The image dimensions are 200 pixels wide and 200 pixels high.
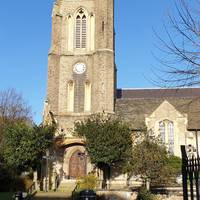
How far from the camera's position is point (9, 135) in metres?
35.0

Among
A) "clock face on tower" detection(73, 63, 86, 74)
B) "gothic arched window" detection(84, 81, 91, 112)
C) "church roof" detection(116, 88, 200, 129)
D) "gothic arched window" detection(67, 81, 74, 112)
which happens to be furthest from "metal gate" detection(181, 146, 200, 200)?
"clock face on tower" detection(73, 63, 86, 74)

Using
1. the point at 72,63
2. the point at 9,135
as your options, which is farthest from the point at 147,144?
the point at 72,63

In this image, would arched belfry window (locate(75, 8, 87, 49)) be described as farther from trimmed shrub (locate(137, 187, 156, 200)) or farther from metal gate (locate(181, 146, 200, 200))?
metal gate (locate(181, 146, 200, 200))

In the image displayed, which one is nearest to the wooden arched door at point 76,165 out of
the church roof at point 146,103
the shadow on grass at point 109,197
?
the church roof at point 146,103

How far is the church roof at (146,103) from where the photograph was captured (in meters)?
40.9

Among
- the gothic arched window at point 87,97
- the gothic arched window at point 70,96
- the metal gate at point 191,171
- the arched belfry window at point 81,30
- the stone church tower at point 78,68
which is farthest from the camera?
the arched belfry window at point 81,30

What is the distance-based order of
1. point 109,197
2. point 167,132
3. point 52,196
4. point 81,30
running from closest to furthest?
point 109,197, point 52,196, point 167,132, point 81,30

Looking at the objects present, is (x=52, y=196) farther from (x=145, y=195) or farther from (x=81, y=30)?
(x=81, y=30)

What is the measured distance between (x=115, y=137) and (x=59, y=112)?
10892 mm

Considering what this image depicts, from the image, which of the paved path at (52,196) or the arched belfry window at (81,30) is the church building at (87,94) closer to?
the arched belfry window at (81,30)

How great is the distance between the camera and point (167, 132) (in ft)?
131

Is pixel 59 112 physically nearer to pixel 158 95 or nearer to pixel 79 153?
pixel 79 153

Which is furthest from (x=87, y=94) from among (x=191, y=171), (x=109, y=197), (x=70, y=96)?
(x=191, y=171)

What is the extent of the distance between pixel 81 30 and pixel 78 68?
513cm
